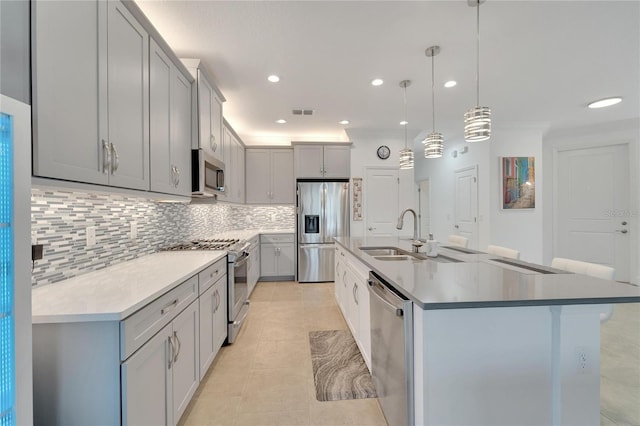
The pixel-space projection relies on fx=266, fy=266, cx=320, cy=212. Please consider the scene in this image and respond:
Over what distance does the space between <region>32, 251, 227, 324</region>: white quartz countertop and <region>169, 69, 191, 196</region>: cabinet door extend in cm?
67

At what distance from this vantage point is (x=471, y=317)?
1.11 meters

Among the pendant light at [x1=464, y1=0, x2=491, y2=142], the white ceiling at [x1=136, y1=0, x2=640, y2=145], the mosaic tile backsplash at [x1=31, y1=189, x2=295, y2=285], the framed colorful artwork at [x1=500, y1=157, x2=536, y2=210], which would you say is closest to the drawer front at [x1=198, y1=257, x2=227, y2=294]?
the mosaic tile backsplash at [x1=31, y1=189, x2=295, y2=285]

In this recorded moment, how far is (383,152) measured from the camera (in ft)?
15.8

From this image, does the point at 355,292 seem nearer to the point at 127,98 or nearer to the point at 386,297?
the point at 386,297

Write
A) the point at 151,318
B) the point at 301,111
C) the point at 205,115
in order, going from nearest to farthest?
1. the point at 151,318
2. the point at 205,115
3. the point at 301,111

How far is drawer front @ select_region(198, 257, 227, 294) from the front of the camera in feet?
6.18

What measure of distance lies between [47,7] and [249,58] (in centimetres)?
159

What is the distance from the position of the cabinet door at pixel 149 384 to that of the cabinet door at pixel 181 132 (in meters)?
1.23

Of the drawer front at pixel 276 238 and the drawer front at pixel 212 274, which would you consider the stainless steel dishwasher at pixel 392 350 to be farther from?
the drawer front at pixel 276 238

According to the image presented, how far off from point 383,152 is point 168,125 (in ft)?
12.0

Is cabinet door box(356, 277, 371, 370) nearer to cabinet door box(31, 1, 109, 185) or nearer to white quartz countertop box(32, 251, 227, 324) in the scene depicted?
white quartz countertop box(32, 251, 227, 324)

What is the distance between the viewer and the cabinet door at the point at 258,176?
190 inches

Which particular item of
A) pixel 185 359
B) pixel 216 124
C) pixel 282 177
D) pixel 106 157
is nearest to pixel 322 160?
pixel 282 177

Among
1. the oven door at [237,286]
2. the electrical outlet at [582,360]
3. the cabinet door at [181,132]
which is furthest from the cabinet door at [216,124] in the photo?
the electrical outlet at [582,360]
